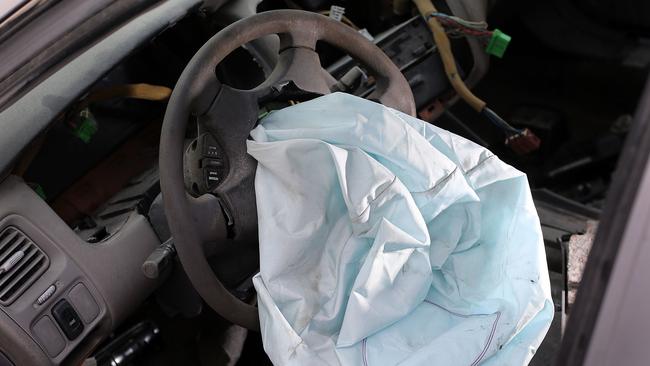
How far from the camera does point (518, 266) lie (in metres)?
1.07

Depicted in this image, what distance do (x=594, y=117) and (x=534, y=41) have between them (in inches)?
12.4

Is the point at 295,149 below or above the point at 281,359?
above

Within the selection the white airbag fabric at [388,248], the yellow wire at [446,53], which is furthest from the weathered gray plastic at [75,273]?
the yellow wire at [446,53]

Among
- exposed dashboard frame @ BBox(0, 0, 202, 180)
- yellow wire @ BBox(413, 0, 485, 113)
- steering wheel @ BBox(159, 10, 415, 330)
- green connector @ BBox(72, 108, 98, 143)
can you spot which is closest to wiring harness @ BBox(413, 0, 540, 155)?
yellow wire @ BBox(413, 0, 485, 113)

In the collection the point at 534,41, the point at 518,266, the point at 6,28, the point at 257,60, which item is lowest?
the point at 534,41

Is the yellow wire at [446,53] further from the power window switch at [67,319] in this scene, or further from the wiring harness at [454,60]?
the power window switch at [67,319]

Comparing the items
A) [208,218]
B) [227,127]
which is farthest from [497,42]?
[208,218]

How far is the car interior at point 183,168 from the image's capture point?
1.12 meters

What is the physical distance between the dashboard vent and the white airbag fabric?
1.24 feet

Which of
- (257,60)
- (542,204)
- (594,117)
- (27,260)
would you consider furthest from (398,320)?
(594,117)

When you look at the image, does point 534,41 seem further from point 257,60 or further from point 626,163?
point 626,163

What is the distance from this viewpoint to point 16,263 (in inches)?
44.7

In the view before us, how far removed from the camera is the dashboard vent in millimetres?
1121

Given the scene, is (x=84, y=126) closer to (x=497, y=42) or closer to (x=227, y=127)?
(x=227, y=127)
